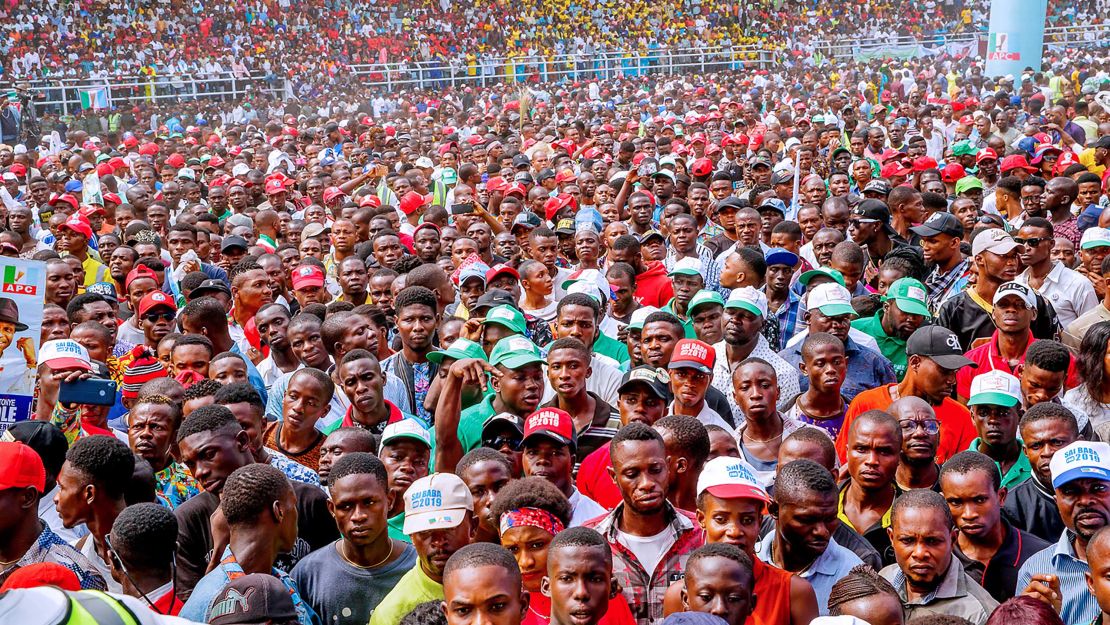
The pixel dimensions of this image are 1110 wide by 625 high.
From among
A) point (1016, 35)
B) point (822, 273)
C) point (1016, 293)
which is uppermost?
point (1016, 35)

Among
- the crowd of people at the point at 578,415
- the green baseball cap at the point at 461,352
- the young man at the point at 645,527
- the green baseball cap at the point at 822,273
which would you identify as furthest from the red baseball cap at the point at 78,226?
the young man at the point at 645,527

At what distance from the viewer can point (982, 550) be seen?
4305 mm

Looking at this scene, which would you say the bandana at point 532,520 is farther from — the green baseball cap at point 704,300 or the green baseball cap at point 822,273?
the green baseball cap at point 822,273

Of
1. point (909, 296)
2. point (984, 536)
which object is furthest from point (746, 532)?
point (909, 296)

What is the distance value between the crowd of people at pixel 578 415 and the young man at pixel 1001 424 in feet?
0.04

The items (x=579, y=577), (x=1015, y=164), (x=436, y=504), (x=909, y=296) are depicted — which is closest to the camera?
(x=579, y=577)

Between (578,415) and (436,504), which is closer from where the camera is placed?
(436,504)

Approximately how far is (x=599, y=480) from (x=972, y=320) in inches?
116

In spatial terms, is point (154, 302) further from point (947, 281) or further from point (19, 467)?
point (947, 281)

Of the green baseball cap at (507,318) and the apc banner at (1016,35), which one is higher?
the apc banner at (1016,35)

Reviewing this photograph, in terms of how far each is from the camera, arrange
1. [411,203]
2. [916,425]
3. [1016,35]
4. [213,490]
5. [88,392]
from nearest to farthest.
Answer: [213,490]
[916,425]
[88,392]
[411,203]
[1016,35]

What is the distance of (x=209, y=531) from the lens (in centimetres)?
449

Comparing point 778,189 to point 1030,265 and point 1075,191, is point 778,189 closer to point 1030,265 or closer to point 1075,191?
point 1075,191

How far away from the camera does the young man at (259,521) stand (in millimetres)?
4078
